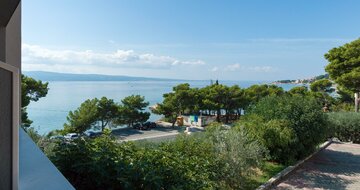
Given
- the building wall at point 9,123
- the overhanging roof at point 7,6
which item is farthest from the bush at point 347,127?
the building wall at point 9,123

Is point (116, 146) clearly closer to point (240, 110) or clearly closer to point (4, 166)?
point (4, 166)

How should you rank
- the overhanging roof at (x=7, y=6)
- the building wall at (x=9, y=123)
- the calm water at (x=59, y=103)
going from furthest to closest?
the calm water at (x=59, y=103), the overhanging roof at (x=7, y=6), the building wall at (x=9, y=123)

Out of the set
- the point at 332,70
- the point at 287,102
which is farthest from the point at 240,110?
the point at 287,102

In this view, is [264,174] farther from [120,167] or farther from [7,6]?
[7,6]

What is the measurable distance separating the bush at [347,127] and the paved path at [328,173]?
9.41ft

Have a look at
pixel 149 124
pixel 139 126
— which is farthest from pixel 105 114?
pixel 149 124

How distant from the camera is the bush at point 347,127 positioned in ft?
44.7

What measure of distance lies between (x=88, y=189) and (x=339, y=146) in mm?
11857

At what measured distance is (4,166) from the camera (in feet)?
4.08

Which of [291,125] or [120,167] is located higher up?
[120,167]

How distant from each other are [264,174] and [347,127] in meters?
8.33

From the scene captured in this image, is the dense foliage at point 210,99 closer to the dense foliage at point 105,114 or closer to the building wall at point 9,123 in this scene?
the dense foliage at point 105,114

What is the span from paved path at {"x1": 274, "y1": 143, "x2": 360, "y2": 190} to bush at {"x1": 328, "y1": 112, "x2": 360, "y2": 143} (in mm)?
2869

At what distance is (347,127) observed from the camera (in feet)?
45.1
